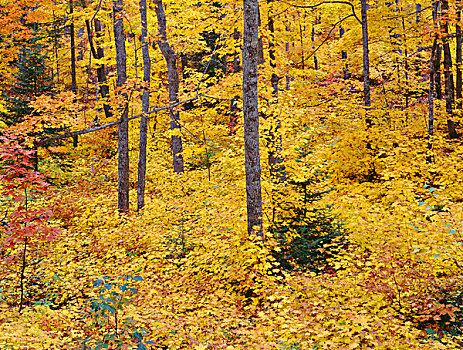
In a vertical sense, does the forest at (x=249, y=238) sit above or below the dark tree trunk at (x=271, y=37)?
below

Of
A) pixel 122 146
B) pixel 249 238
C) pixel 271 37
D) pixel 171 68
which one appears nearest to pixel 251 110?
pixel 249 238

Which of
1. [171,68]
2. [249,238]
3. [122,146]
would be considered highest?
[171,68]

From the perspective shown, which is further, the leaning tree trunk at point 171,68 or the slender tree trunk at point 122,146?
the leaning tree trunk at point 171,68

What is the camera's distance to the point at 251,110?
710 centimetres

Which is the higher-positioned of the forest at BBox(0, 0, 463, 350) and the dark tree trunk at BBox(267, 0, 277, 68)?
the dark tree trunk at BBox(267, 0, 277, 68)

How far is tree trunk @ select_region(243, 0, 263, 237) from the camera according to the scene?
701 cm

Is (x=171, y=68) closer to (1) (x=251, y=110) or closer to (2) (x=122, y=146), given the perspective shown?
(2) (x=122, y=146)

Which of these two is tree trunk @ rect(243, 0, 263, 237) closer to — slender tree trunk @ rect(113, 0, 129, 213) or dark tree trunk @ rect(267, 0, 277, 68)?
dark tree trunk @ rect(267, 0, 277, 68)

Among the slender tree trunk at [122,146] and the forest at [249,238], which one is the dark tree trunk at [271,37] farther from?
the slender tree trunk at [122,146]

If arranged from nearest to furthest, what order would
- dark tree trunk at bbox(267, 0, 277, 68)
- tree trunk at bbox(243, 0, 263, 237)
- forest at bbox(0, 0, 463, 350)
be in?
forest at bbox(0, 0, 463, 350)
tree trunk at bbox(243, 0, 263, 237)
dark tree trunk at bbox(267, 0, 277, 68)

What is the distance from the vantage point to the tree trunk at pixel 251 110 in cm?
701

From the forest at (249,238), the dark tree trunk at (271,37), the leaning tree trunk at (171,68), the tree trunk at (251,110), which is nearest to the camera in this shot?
the forest at (249,238)

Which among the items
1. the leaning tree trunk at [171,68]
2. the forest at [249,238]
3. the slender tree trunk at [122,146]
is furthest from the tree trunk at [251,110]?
the leaning tree trunk at [171,68]

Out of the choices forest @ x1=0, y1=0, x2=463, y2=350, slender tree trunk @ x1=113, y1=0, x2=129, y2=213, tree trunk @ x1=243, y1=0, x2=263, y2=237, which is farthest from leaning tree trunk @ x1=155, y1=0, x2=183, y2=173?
tree trunk @ x1=243, y1=0, x2=263, y2=237
